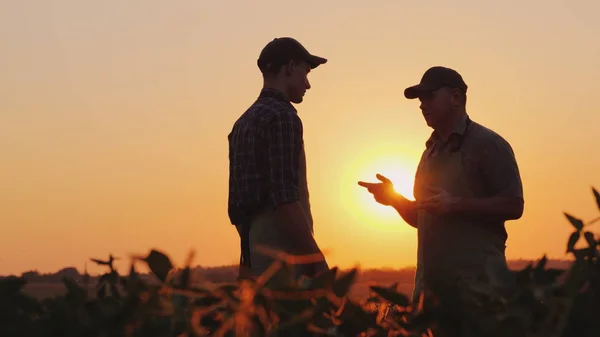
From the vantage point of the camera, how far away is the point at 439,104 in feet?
20.0

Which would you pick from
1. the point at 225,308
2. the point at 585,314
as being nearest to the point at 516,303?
the point at 585,314

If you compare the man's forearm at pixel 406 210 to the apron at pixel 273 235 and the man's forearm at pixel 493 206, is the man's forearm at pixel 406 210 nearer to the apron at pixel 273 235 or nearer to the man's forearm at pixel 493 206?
the man's forearm at pixel 493 206

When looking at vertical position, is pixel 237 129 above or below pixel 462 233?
above

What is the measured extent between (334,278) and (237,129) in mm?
3792

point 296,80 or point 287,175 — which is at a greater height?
point 296,80

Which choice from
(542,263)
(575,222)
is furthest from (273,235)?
(542,263)

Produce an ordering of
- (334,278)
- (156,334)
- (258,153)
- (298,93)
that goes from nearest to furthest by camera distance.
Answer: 1. (156,334)
2. (334,278)
3. (258,153)
4. (298,93)

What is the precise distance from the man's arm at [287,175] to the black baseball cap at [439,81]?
1.05 meters

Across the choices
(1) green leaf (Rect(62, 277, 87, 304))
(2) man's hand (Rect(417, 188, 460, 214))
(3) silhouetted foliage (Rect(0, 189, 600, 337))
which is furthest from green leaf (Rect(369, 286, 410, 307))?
(2) man's hand (Rect(417, 188, 460, 214))

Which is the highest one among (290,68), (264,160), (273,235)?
(290,68)

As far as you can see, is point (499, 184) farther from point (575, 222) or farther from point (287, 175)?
point (575, 222)

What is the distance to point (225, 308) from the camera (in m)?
2.02

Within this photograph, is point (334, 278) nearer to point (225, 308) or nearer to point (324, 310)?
point (324, 310)

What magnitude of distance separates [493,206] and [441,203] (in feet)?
1.26
